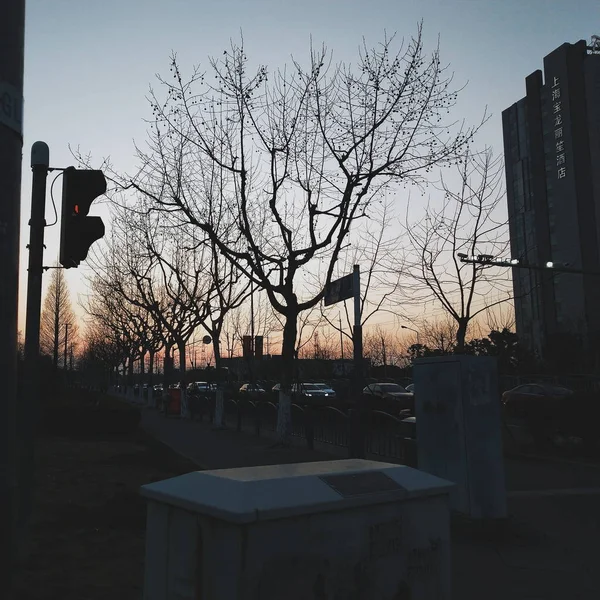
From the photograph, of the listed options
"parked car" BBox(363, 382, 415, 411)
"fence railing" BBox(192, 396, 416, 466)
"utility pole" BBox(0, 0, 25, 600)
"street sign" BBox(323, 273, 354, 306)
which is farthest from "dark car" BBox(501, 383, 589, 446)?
"utility pole" BBox(0, 0, 25, 600)

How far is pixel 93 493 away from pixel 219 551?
23.4ft

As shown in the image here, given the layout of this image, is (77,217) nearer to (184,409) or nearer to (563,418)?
(563,418)

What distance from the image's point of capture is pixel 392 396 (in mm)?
26906

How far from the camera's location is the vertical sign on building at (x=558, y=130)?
7127 cm

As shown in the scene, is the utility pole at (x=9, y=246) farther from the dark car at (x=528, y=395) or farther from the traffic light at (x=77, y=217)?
the dark car at (x=528, y=395)

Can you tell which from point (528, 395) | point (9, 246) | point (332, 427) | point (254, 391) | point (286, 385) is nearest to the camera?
point (9, 246)

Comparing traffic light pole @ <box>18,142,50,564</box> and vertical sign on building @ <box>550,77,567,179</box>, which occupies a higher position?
vertical sign on building @ <box>550,77,567,179</box>

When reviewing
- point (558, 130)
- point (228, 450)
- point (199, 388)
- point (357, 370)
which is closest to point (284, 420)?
point (228, 450)

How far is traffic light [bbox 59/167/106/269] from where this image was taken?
4.82 m

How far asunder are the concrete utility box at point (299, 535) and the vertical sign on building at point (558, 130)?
75847 millimetres

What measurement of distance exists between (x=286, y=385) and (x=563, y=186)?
65012 mm

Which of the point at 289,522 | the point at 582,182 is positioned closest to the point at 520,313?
the point at 582,182

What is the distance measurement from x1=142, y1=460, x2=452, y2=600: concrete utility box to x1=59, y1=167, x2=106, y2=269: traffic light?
262cm

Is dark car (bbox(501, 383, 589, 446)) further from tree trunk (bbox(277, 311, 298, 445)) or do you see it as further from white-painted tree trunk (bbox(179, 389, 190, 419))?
white-painted tree trunk (bbox(179, 389, 190, 419))
